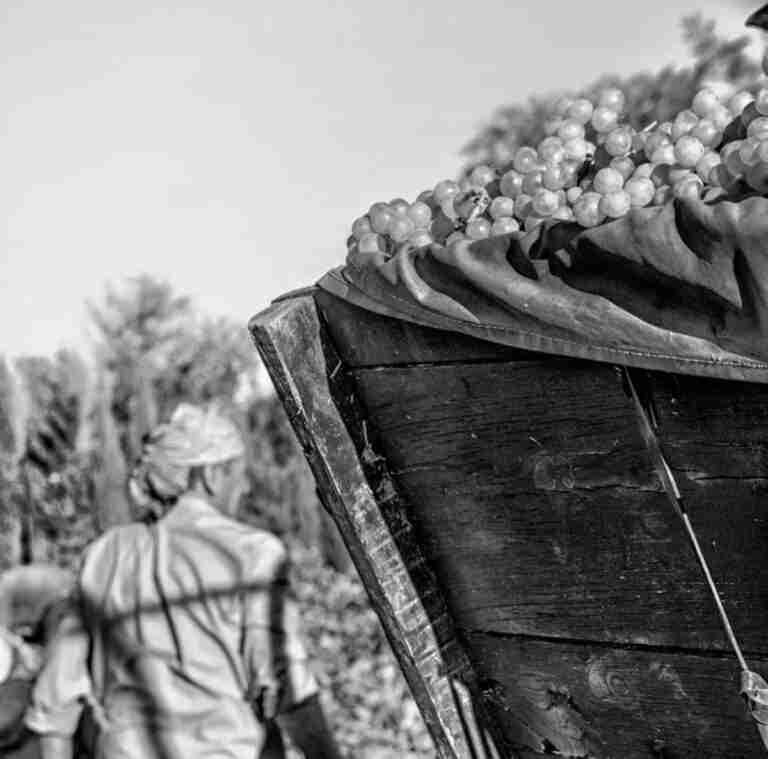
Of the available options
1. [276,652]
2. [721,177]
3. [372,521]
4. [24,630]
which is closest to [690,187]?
[721,177]

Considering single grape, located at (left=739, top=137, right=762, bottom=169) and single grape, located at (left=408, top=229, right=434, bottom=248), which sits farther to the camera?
single grape, located at (left=408, top=229, right=434, bottom=248)

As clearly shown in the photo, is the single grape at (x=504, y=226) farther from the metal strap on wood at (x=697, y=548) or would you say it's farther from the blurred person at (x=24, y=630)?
the blurred person at (x=24, y=630)

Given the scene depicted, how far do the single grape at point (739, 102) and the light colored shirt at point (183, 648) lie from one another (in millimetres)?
2656

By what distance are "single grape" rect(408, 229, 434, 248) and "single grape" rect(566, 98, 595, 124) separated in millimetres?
260

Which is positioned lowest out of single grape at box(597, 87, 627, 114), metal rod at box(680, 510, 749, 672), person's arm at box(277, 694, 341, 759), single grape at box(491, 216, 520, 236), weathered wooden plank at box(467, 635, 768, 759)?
person's arm at box(277, 694, 341, 759)

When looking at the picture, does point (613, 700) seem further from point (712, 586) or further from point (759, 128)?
point (759, 128)

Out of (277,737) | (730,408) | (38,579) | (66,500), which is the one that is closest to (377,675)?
(38,579)

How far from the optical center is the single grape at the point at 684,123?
1.61 metres

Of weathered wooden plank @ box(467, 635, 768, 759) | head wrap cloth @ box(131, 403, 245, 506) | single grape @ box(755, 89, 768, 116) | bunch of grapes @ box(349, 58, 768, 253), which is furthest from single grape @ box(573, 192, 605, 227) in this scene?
head wrap cloth @ box(131, 403, 245, 506)

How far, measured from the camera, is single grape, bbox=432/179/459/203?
1829mm

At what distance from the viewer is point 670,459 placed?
4.91 ft

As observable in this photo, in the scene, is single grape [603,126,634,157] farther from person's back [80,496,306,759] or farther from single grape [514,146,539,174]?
person's back [80,496,306,759]

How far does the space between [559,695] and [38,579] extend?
16.5ft

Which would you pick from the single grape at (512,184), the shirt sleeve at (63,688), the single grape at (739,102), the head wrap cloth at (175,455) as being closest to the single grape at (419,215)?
the single grape at (512,184)
